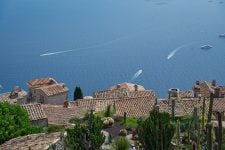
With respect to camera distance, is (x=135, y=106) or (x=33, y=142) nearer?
(x=33, y=142)

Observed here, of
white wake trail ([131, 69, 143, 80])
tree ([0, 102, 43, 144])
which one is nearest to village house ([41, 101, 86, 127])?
tree ([0, 102, 43, 144])

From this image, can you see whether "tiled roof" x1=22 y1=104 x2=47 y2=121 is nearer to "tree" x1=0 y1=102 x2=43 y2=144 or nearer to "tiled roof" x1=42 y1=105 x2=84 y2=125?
"tiled roof" x1=42 y1=105 x2=84 y2=125

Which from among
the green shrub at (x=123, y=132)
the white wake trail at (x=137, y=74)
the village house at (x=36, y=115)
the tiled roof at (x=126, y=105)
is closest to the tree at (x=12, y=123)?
the green shrub at (x=123, y=132)

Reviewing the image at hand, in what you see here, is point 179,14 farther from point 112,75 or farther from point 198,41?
point 112,75

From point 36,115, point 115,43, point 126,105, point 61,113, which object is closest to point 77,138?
point 36,115

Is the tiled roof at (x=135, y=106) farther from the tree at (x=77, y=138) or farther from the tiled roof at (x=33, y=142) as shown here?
the tree at (x=77, y=138)

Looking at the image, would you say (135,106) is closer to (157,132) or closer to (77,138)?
(77,138)

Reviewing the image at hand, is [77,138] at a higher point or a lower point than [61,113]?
higher
